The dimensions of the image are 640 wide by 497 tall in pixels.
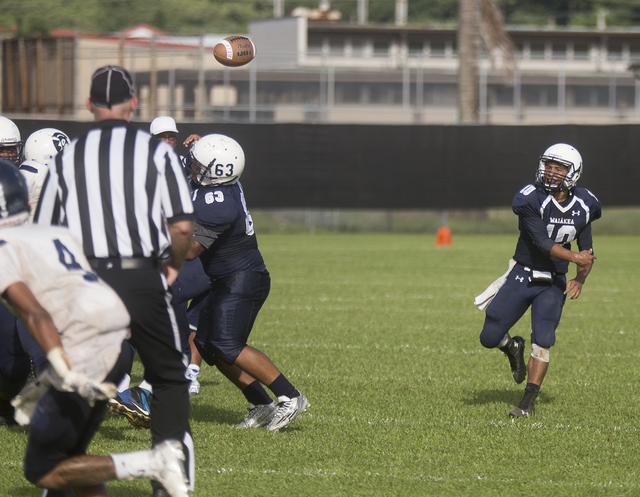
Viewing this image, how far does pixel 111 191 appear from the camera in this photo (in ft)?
11.6

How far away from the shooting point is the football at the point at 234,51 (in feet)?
24.1

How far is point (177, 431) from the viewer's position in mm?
3740

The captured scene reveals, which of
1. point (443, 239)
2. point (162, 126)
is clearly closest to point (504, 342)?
point (162, 126)

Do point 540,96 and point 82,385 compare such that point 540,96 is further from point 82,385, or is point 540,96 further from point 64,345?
point 82,385

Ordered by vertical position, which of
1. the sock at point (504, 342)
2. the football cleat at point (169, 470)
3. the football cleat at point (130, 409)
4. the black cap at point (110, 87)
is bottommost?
the football cleat at point (130, 409)

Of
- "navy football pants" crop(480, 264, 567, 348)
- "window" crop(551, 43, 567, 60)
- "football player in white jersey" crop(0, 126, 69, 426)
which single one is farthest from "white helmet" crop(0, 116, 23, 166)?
"window" crop(551, 43, 567, 60)

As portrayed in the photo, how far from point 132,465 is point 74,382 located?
1.69 ft

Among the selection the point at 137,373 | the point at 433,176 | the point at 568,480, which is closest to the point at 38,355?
the point at 137,373

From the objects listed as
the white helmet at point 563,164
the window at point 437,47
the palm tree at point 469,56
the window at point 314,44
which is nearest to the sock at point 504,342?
the white helmet at point 563,164

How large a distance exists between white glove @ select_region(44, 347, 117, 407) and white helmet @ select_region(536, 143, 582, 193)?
380cm

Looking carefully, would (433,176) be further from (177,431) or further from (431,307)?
(177,431)

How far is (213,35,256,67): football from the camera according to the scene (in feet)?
24.1

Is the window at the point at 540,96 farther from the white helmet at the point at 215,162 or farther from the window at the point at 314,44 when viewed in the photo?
the white helmet at the point at 215,162

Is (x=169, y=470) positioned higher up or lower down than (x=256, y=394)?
higher up
